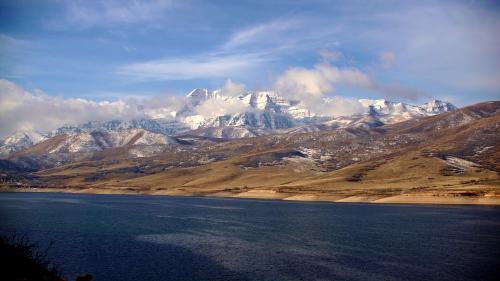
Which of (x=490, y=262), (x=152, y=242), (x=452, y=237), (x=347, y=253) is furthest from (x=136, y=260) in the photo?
(x=452, y=237)

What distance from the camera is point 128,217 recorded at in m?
174

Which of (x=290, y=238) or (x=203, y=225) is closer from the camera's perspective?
(x=290, y=238)

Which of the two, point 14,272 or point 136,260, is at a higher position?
point 14,272

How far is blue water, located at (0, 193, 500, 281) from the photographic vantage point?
79.3m

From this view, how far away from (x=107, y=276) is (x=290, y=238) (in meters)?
55.3

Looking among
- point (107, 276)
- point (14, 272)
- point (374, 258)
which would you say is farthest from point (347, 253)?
point (14, 272)

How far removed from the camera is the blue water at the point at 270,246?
7931 cm

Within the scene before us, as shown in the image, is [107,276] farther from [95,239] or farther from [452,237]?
[452,237]

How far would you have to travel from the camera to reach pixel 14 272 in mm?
35125

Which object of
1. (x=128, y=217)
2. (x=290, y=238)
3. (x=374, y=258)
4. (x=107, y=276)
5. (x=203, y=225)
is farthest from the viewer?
(x=128, y=217)

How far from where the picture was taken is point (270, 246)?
352ft

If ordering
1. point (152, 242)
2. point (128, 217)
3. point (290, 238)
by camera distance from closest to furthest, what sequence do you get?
point (152, 242)
point (290, 238)
point (128, 217)

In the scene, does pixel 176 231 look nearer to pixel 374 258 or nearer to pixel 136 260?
pixel 136 260

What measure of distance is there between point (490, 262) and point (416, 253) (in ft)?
48.0
